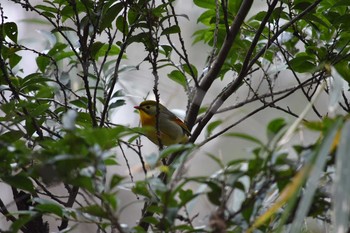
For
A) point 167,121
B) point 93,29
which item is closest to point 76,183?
point 93,29

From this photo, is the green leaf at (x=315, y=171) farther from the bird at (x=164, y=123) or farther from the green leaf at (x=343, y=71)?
the bird at (x=164, y=123)

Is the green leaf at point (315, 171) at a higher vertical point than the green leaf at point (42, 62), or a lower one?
lower

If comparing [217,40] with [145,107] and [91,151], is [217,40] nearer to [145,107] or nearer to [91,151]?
[145,107]

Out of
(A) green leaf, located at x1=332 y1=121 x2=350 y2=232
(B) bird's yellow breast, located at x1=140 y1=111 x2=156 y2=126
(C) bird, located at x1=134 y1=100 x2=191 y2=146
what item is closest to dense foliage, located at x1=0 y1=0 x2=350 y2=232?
(A) green leaf, located at x1=332 y1=121 x2=350 y2=232

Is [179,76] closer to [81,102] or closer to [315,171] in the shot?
[81,102]

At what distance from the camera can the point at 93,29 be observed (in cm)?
196

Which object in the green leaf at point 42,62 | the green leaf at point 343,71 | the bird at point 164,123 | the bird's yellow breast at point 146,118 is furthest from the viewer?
the bird's yellow breast at point 146,118

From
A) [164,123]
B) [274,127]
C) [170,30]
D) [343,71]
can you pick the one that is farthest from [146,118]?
[274,127]

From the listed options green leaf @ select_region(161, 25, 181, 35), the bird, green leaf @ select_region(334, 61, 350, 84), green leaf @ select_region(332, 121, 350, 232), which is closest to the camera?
green leaf @ select_region(332, 121, 350, 232)

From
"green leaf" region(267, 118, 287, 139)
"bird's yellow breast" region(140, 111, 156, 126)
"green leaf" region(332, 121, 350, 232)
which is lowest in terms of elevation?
"green leaf" region(332, 121, 350, 232)

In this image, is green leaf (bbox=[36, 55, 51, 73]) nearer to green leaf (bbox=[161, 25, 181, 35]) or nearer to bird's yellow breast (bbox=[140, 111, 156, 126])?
green leaf (bbox=[161, 25, 181, 35])

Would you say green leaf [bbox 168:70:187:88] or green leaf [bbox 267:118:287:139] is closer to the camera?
green leaf [bbox 267:118:287:139]

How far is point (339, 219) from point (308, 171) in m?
0.09

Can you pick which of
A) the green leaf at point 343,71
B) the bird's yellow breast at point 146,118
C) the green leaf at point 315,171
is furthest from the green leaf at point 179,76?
the green leaf at point 315,171
